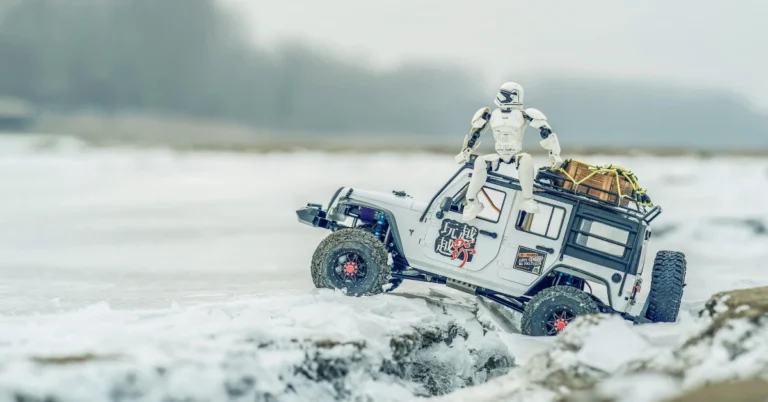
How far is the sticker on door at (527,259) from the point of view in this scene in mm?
8547

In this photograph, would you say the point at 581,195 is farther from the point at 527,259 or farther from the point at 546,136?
the point at 527,259

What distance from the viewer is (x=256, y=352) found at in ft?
21.6

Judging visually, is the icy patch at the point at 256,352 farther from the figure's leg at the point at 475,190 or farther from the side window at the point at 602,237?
the side window at the point at 602,237

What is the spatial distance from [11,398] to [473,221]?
15.3ft

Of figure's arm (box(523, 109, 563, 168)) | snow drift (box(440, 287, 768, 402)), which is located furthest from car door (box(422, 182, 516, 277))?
snow drift (box(440, 287, 768, 402))

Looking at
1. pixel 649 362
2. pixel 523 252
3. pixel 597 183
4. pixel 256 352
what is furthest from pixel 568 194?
pixel 256 352

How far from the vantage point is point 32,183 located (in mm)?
23984

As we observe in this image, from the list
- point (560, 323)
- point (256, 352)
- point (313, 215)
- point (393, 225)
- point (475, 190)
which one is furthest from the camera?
point (313, 215)

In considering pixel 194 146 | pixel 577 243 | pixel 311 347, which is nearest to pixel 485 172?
pixel 577 243

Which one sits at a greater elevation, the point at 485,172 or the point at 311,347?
the point at 485,172

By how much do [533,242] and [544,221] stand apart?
24 cm

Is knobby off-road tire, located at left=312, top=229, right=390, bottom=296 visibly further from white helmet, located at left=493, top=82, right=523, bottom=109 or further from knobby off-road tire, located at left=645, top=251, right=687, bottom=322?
knobby off-road tire, located at left=645, top=251, right=687, bottom=322

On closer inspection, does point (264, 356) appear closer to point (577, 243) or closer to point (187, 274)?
point (577, 243)

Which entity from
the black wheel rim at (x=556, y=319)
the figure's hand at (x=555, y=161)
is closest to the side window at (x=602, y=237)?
the figure's hand at (x=555, y=161)
